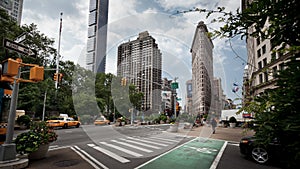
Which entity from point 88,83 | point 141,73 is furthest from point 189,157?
point 88,83

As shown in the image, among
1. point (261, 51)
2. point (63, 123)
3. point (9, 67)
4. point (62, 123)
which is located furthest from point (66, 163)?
point (261, 51)

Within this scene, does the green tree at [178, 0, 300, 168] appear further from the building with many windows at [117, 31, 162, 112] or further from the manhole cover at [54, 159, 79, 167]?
the manhole cover at [54, 159, 79, 167]

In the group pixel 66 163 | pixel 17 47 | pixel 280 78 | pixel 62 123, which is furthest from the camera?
pixel 62 123

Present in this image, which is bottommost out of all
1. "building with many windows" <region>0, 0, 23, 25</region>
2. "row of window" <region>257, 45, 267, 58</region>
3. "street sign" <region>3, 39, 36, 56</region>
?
"street sign" <region>3, 39, 36, 56</region>

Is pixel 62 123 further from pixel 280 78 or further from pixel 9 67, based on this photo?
pixel 280 78

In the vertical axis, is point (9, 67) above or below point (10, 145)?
above

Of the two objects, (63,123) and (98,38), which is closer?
(98,38)

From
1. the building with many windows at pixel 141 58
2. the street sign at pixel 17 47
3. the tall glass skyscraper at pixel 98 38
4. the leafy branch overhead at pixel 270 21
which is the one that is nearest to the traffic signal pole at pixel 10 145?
the street sign at pixel 17 47

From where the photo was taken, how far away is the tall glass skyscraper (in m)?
5.34

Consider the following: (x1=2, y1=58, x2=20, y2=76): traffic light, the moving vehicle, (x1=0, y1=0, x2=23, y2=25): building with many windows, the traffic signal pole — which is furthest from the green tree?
(x1=0, y1=0, x2=23, y2=25): building with many windows

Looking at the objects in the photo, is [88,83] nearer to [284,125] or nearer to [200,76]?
[200,76]

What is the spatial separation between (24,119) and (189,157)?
22.6 meters

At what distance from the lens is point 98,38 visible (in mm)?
5555

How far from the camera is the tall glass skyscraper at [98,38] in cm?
534
